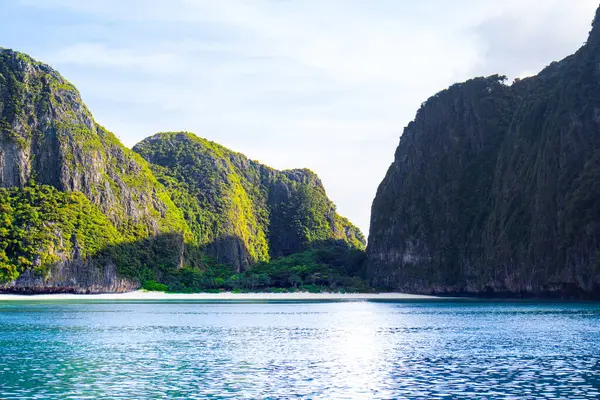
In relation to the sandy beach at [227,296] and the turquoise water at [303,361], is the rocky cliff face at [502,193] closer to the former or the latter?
the sandy beach at [227,296]

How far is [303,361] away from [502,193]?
12450 centimetres

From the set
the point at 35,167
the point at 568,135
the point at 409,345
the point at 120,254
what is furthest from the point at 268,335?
the point at 35,167

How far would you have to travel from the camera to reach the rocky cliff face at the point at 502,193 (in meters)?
121

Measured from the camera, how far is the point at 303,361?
37500mm

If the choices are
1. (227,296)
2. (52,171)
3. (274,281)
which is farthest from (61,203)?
(274,281)

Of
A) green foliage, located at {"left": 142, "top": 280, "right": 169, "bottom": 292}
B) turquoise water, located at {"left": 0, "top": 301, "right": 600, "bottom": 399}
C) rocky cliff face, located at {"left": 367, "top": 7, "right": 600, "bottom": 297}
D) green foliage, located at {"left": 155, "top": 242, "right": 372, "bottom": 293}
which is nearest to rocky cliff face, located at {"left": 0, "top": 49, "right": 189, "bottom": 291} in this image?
green foliage, located at {"left": 142, "top": 280, "right": 169, "bottom": 292}

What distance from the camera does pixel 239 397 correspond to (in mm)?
26312

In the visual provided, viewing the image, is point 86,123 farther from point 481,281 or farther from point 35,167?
point 481,281

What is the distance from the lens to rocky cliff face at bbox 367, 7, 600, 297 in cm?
12125

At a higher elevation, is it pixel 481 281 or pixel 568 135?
pixel 568 135

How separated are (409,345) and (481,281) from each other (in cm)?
11254

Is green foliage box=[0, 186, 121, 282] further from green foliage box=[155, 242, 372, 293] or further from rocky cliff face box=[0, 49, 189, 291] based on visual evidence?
green foliage box=[155, 242, 372, 293]

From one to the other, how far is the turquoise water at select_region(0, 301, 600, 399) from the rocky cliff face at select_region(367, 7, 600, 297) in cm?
6251

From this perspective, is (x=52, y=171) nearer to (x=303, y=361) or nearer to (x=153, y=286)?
(x=153, y=286)
